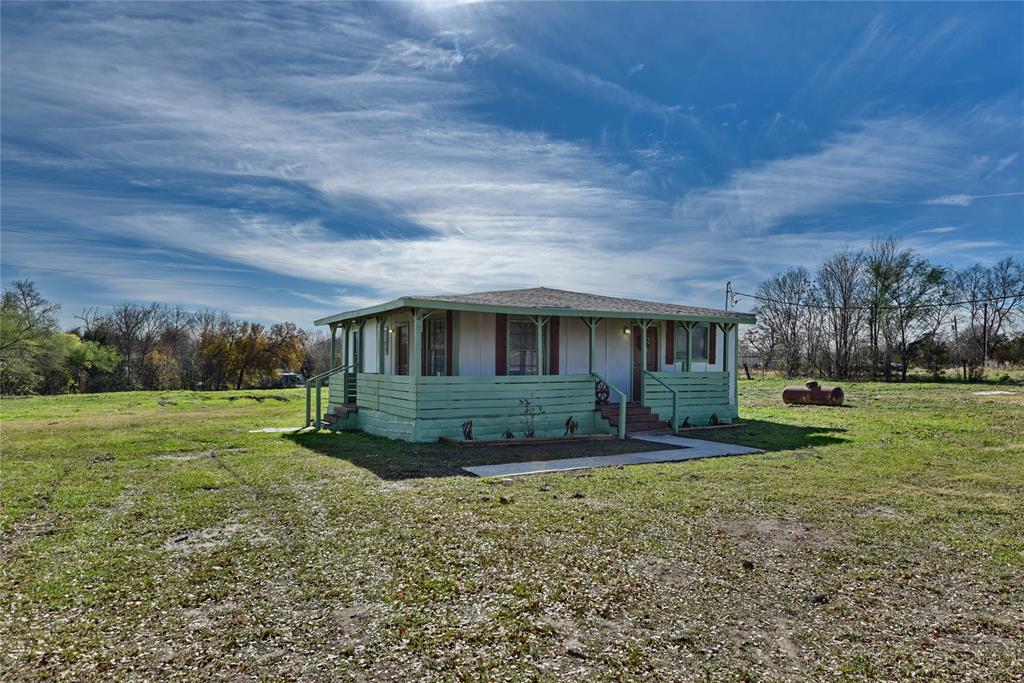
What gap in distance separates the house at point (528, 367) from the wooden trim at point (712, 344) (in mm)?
29

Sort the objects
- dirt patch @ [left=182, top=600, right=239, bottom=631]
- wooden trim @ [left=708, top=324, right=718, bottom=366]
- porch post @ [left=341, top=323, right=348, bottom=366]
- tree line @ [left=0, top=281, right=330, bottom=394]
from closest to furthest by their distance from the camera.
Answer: dirt patch @ [left=182, top=600, right=239, bottom=631] < wooden trim @ [left=708, top=324, right=718, bottom=366] < porch post @ [left=341, top=323, right=348, bottom=366] < tree line @ [left=0, top=281, right=330, bottom=394]

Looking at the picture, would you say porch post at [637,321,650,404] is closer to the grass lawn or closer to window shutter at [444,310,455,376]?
window shutter at [444,310,455,376]

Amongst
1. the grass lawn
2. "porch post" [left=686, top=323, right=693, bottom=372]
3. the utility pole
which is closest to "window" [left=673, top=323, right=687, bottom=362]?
"porch post" [left=686, top=323, right=693, bottom=372]

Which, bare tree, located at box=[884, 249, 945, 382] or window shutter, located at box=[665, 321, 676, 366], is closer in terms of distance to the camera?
window shutter, located at box=[665, 321, 676, 366]

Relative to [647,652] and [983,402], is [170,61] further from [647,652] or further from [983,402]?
[983,402]

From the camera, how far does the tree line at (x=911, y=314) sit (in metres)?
33.1

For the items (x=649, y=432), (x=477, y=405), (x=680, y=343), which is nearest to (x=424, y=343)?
(x=477, y=405)

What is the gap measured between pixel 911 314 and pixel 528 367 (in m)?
31.4

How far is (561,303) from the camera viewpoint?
13.1 metres

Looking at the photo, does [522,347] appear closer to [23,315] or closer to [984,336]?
[23,315]

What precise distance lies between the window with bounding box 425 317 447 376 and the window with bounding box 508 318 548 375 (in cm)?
146

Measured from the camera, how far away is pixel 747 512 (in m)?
5.65

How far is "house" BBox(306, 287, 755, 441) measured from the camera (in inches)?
433

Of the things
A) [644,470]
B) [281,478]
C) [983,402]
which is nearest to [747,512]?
[644,470]
